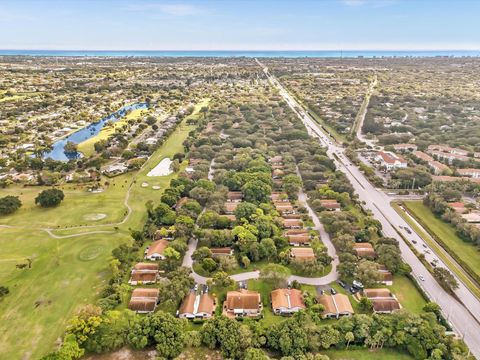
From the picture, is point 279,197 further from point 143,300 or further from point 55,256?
point 55,256

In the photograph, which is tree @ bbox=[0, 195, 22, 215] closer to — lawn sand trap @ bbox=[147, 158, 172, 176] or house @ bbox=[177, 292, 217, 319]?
lawn sand trap @ bbox=[147, 158, 172, 176]

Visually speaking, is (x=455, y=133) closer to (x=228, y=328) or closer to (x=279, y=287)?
(x=279, y=287)

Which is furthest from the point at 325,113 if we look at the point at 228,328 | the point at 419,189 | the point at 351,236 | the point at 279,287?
the point at 228,328

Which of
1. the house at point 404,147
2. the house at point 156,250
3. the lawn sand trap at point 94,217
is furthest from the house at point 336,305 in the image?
the house at point 404,147

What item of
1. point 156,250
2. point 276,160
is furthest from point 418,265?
point 276,160

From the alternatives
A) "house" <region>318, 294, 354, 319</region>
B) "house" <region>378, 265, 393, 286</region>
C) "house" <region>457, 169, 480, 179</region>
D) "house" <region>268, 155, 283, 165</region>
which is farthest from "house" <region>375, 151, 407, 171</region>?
"house" <region>318, 294, 354, 319</region>

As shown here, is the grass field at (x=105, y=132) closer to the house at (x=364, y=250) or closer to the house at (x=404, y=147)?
the house at (x=364, y=250)
